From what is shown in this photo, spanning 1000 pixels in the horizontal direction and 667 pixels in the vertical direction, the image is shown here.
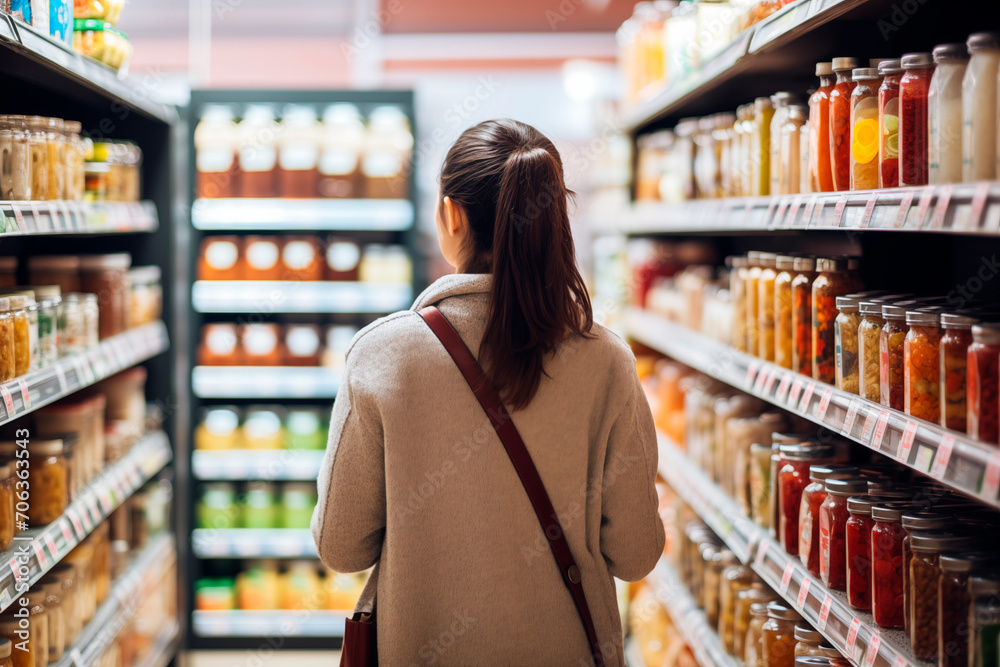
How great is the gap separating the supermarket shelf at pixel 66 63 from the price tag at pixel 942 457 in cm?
179

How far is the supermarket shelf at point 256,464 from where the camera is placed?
13.1 feet

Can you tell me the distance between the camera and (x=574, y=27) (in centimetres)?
688

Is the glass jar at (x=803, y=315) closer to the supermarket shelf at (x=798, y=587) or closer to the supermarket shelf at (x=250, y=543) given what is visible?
the supermarket shelf at (x=798, y=587)

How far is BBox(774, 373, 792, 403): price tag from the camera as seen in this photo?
1948mm

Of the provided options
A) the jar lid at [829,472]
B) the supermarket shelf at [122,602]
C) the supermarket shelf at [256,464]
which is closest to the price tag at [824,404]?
the jar lid at [829,472]

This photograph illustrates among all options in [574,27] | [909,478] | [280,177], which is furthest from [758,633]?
[574,27]

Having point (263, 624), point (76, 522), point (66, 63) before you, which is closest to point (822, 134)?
point (66, 63)

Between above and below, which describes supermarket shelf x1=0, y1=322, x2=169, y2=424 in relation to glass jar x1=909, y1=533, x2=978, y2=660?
above

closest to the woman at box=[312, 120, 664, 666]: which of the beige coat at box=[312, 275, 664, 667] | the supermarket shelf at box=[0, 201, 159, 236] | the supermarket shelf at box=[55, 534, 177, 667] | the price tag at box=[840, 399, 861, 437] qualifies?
the beige coat at box=[312, 275, 664, 667]

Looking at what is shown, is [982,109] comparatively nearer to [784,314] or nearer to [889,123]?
[889,123]

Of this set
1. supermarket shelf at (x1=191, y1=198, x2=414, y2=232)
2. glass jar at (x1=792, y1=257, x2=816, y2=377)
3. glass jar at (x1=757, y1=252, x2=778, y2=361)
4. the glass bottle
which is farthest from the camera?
supermarket shelf at (x1=191, y1=198, x2=414, y2=232)

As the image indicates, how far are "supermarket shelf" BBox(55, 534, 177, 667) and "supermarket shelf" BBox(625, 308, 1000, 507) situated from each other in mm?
1831

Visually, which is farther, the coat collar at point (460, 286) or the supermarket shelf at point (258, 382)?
the supermarket shelf at point (258, 382)

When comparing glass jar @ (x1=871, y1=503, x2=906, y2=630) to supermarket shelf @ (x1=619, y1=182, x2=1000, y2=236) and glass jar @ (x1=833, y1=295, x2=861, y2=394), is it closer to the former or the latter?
glass jar @ (x1=833, y1=295, x2=861, y2=394)
